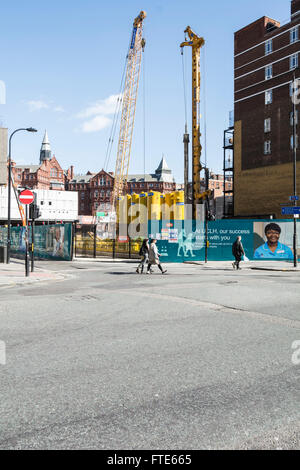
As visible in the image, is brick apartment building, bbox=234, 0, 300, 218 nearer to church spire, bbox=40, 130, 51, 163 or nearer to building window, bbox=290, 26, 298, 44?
building window, bbox=290, 26, 298, 44

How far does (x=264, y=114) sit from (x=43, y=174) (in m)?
96.0

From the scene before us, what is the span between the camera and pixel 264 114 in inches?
1918

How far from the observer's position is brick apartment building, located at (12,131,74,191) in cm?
13025

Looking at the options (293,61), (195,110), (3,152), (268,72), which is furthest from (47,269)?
(268,72)

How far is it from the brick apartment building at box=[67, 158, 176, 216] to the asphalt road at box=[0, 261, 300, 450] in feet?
393

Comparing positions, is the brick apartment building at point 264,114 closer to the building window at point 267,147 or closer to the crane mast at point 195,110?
the building window at point 267,147

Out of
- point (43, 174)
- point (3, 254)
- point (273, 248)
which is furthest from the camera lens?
point (43, 174)

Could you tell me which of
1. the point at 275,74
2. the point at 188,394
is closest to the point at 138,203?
the point at 275,74

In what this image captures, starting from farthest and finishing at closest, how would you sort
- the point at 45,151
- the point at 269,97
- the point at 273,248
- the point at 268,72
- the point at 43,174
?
the point at 45,151 → the point at 43,174 → the point at 268,72 → the point at 269,97 → the point at 273,248

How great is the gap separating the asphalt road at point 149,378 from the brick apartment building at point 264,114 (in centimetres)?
3867

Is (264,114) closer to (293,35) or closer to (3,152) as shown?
(293,35)

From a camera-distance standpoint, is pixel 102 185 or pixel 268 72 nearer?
pixel 268 72

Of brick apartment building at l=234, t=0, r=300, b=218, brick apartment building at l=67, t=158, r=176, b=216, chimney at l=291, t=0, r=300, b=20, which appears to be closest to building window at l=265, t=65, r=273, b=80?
brick apartment building at l=234, t=0, r=300, b=218

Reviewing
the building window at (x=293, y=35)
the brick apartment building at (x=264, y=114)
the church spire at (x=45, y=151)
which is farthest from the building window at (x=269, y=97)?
the church spire at (x=45, y=151)
